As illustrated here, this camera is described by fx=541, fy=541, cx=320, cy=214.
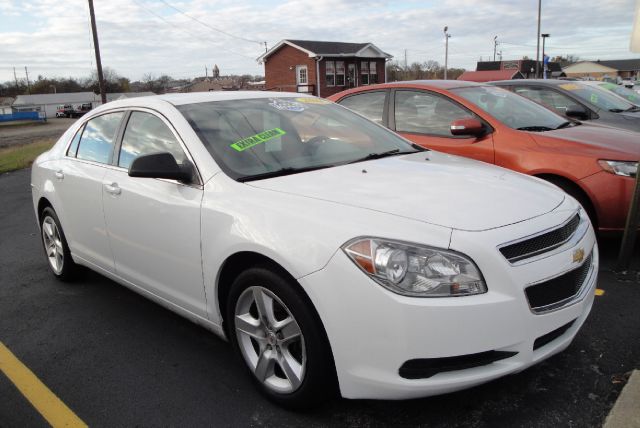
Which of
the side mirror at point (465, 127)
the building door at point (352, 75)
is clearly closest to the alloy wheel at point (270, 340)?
the side mirror at point (465, 127)

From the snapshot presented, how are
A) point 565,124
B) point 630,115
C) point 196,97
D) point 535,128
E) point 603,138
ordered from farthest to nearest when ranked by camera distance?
point 630,115 < point 565,124 < point 535,128 < point 603,138 < point 196,97

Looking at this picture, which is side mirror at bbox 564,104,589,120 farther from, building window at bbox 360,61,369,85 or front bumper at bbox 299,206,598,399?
building window at bbox 360,61,369,85

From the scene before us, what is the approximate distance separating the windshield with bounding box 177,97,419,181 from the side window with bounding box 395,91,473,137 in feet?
5.52

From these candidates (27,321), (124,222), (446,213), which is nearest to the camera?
(446,213)

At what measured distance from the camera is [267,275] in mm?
2551

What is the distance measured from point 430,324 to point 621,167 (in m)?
3.26

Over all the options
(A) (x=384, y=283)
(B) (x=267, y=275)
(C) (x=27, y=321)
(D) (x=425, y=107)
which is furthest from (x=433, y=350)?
(D) (x=425, y=107)

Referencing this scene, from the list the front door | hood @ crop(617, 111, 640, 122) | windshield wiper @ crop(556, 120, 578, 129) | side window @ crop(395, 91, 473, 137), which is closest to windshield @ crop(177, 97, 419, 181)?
the front door

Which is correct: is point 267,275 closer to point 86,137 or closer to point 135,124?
point 135,124

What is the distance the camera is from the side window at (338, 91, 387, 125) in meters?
6.03

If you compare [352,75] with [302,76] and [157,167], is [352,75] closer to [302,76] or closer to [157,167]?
[302,76]

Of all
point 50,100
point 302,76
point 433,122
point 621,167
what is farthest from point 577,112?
point 50,100

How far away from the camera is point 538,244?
2.38 metres

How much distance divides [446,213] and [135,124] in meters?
2.36
